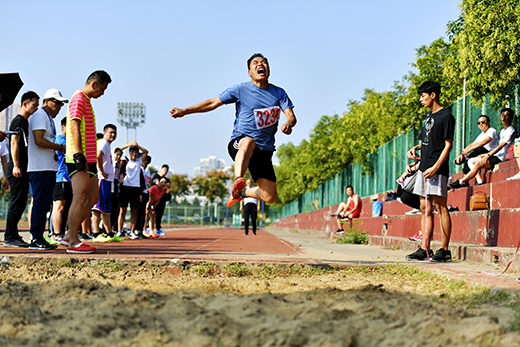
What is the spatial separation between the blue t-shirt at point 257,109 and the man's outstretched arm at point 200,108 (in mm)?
93

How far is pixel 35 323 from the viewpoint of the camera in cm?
221

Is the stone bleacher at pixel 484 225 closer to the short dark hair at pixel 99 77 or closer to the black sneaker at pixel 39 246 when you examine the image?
the short dark hair at pixel 99 77

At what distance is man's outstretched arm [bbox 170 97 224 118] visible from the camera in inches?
216

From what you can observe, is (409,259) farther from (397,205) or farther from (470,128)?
(397,205)

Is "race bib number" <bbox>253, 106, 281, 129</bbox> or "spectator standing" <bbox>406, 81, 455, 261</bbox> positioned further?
Result: "spectator standing" <bbox>406, 81, 455, 261</bbox>

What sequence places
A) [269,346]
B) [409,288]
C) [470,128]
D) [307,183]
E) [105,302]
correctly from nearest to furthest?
[269,346]
[105,302]
[409,288]
[470,128]
[307,183]

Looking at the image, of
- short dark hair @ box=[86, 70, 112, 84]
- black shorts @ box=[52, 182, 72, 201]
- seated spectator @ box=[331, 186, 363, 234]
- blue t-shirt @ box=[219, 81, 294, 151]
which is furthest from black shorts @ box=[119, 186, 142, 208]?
seated spectator @ box=[331, 186, 363, 234]

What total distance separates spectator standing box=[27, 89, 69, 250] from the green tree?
901 cm

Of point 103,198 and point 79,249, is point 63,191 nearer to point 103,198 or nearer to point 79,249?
point 103,198

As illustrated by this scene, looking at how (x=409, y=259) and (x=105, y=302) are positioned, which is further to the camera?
(x=409, y=259)

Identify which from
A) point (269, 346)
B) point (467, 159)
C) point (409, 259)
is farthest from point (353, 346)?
point (467, 159)

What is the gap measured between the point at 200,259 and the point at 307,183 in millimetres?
36899

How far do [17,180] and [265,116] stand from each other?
10.6 ft

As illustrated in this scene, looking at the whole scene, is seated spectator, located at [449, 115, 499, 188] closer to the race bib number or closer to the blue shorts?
the race bib number
